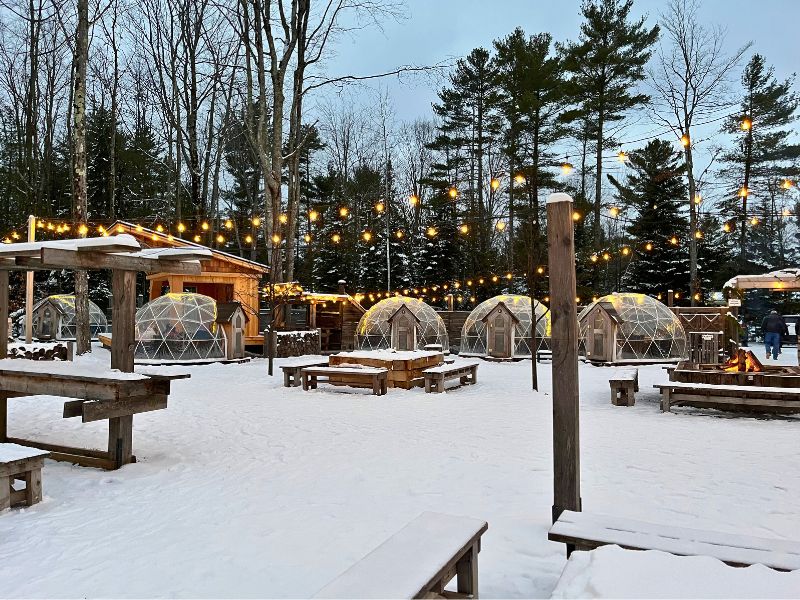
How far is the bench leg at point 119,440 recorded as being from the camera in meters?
5.50

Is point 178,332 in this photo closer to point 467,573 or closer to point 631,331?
point 631,331

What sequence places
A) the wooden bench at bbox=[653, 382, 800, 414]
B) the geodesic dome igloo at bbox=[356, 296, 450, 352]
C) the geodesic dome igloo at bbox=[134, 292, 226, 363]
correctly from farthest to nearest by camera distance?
the geodesic dome igloo at bbox=[356, 296, 450, 352] → the geodesic dome igloo at bbox=[134, 292, 226, 363] → the wooden bench at bbox=[653, 382, 800, 414]

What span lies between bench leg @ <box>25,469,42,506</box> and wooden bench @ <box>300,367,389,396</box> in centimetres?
672

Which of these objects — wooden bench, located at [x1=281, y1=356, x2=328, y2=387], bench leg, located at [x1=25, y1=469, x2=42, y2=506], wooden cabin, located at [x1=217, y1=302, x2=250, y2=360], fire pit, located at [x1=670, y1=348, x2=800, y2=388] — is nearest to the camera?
bench leg, located at [x1=25, y1=469, x2=42, y2=506]

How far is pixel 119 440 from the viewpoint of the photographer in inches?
218

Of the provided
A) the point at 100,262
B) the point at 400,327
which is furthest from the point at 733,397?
the point at 400,327

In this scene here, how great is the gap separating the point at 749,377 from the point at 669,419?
1.85m

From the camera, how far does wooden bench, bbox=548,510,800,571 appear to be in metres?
2.49

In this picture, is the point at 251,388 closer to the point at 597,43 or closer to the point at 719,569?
the point at 719,569

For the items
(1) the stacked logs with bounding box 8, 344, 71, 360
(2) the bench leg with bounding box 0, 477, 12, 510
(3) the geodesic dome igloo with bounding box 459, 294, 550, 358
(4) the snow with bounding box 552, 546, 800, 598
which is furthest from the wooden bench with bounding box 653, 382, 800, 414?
(1) the stacked logs with bounding box 8, 344, 71, 360

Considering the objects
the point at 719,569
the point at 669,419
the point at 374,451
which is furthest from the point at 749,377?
the point at 719,569

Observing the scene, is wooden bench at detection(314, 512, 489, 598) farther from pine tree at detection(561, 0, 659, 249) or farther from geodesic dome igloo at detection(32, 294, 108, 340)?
pine tree at detection(561, 0, 659, 249)

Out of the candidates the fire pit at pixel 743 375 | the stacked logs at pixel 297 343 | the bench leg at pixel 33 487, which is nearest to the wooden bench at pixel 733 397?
the fire pit at pixel 743 375

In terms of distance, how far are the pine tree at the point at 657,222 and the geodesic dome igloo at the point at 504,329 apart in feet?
34.4
